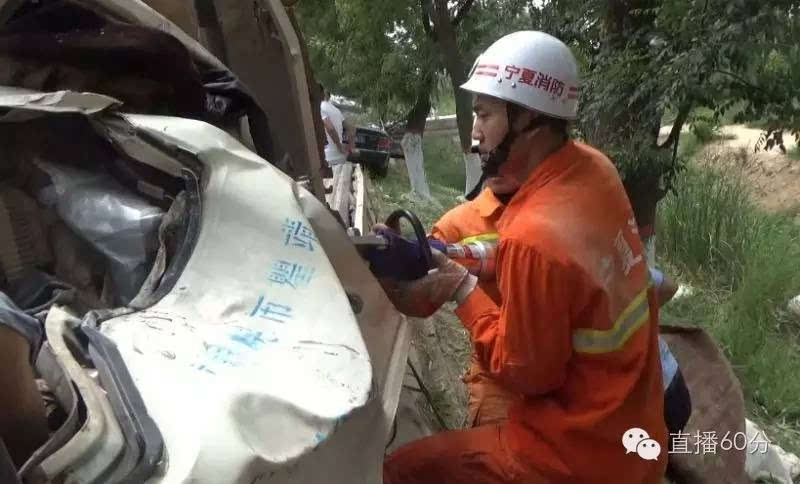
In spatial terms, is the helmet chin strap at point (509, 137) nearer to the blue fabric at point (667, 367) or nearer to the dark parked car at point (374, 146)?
the blue fabric at point (667, 367)

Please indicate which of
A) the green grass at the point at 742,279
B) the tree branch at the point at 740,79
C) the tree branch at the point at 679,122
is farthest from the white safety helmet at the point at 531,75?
the green grass at the point at 742,279

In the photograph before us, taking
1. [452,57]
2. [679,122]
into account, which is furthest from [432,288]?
[452,57]

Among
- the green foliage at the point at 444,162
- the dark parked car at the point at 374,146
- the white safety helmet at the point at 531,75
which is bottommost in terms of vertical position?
the green foliage at the point at 444,162

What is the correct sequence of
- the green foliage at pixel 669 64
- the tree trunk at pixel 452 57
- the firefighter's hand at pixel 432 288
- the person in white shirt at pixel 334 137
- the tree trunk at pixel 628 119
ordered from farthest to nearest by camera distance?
1. the tree trunk at pixel 452 57
2. the person in white shirt at pixel 334 137
3. the tree trunk at pixel 628 119
4. the green foliage at pixel 669 64
5. the firefighter's hand at pixel 432 288

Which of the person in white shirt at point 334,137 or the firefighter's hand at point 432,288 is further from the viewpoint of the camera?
the person in white shirt at point 334,137

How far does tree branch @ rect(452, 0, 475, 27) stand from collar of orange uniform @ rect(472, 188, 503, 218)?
6.56m

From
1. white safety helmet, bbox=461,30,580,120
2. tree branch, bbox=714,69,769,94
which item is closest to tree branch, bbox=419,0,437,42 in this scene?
tree branch, bbox=714,69,769,94

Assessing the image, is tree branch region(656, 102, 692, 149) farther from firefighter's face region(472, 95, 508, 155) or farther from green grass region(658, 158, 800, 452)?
firefighter's face region(472, 95, 508, 155)

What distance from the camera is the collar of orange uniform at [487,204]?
2.62 meters

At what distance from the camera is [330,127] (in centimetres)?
739

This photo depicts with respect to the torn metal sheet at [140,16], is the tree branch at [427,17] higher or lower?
lower

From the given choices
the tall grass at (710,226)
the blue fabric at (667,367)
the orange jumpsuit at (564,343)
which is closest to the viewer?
the orange jumpsuit at (564,343)

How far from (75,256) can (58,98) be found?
0.38 m

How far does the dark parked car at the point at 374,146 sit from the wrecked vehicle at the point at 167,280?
11.3 meters
